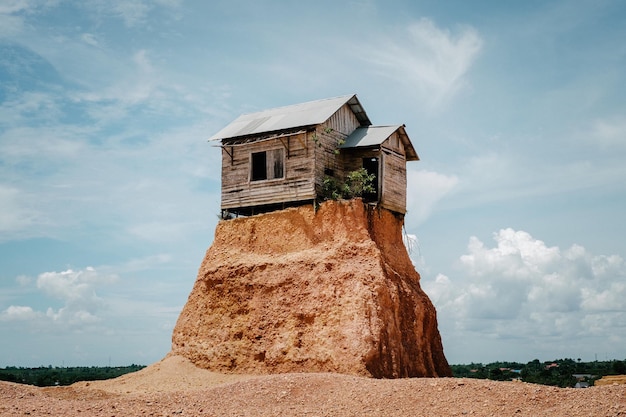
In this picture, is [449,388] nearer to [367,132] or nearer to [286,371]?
[286,371]

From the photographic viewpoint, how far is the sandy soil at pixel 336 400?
20469 mm

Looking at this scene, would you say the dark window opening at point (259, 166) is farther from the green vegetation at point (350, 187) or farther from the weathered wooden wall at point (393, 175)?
the weathered wooden wall at point (393, 175)

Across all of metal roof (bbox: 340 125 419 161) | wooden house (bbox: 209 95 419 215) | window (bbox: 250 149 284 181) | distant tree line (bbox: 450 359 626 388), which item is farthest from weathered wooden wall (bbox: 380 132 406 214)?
distant tree line (bbox: 450 359 626 388)

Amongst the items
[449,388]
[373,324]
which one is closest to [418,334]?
[373,324]

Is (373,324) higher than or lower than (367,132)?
lower

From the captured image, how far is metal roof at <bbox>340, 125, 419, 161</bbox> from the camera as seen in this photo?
32.0 m

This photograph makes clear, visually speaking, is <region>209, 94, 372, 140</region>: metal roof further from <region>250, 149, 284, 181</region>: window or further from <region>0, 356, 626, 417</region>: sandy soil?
<region>0, 356, 626, 417</region>: sandy soil

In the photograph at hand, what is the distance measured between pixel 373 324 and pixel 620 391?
9301mm

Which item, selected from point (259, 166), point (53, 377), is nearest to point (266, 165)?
point (259, 166)

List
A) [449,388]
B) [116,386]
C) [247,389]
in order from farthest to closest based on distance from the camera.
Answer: [116,386]
[247,389]
[449,388]

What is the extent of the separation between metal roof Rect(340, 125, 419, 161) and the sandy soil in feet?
36.7

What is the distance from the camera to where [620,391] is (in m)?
20.5

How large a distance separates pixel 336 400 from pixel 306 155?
11.9 metres

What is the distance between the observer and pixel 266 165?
107 ft
